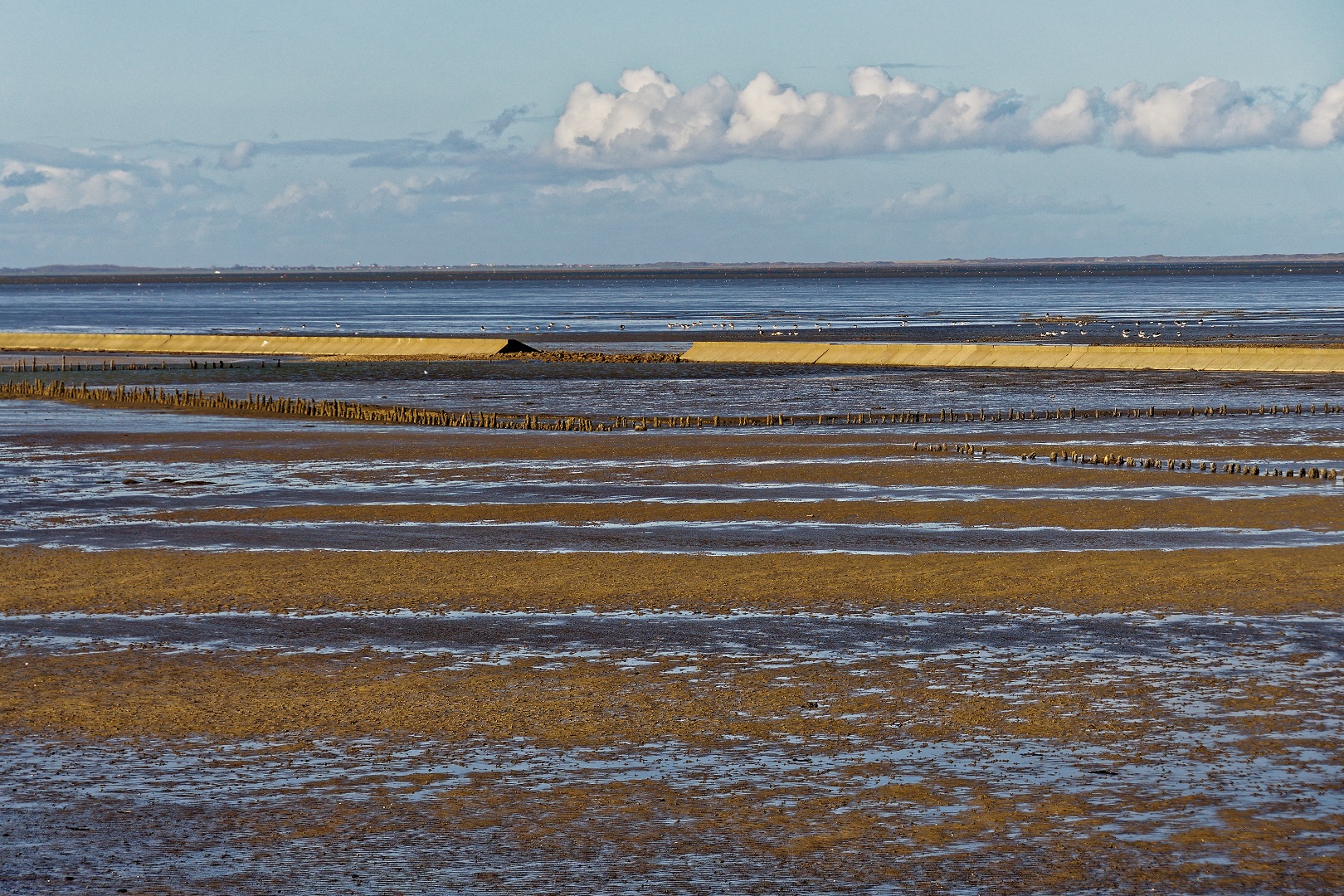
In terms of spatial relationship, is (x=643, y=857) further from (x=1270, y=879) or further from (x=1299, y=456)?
(x=1299, y=456)

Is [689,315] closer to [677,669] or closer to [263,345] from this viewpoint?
[263,345]

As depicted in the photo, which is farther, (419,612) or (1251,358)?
(1251,358)

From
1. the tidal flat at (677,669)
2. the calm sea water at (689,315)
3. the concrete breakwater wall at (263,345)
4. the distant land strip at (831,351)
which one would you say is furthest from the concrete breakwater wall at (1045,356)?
the calm sea water at (689,315)

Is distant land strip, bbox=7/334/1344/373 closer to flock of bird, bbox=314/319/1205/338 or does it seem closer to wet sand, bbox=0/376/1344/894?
flock of bird, bbox=314/319/1205/338

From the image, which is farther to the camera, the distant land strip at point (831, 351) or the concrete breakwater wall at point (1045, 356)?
the distant land strip at point (831, 351)

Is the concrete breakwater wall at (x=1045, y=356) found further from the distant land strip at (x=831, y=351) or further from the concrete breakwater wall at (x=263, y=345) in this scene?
the concrete breakwater wall at (x=263, y=345)

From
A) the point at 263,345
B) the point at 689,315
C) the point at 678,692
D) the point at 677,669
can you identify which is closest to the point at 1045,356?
the point at 263,345

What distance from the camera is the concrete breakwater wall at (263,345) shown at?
291 ft

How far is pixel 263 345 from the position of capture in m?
95.1

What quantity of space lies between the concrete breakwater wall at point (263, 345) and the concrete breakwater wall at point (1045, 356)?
1329 centimetres

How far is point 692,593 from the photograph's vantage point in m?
19.8

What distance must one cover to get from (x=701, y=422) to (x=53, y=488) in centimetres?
1886

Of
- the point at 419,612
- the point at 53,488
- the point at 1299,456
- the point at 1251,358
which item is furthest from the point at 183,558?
the point at 1251,358

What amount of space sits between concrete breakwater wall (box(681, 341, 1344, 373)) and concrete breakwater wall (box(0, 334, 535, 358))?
13.3 meters
